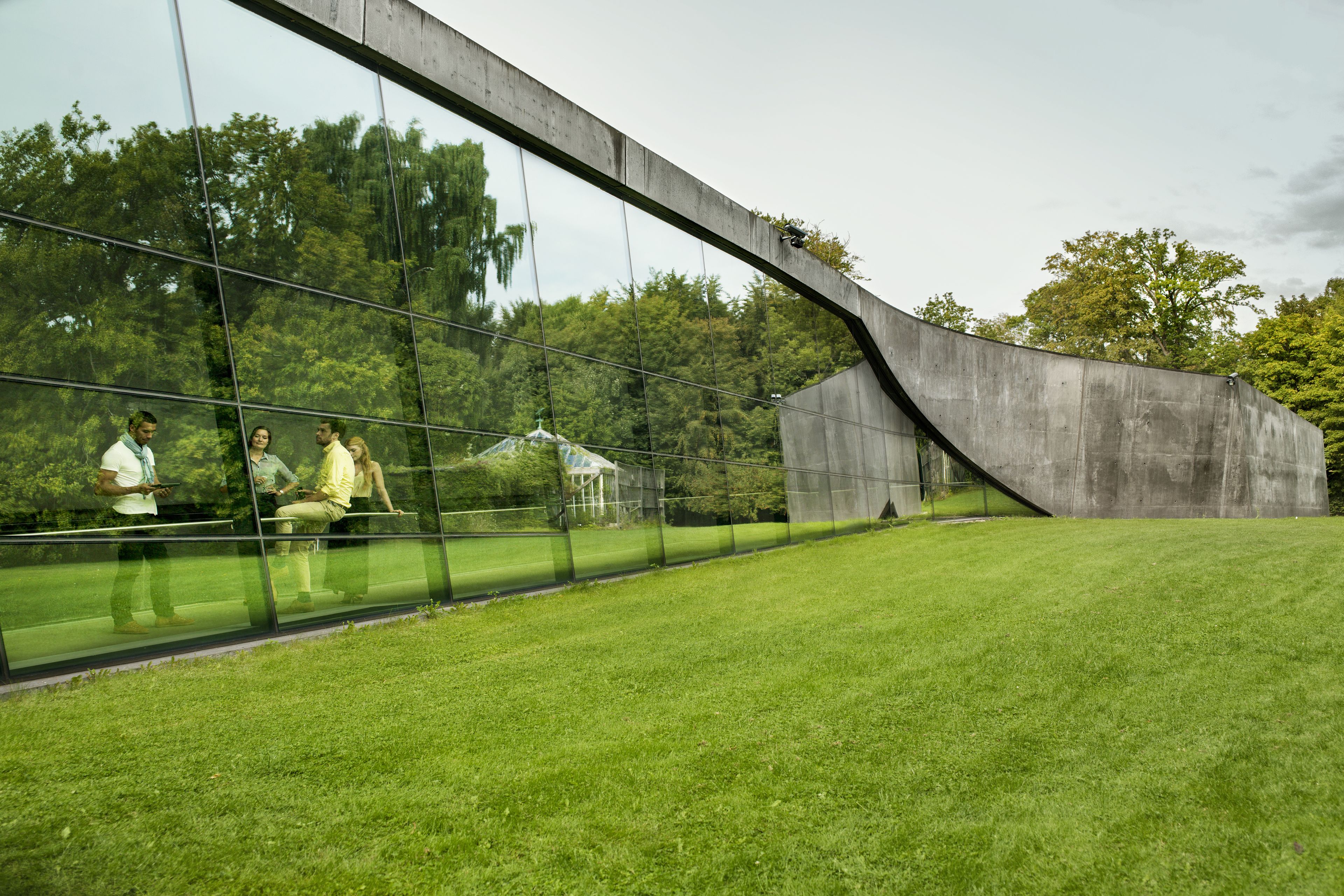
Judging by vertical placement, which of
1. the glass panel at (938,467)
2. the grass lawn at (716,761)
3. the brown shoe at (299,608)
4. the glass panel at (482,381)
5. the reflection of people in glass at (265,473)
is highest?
the glass panel at (482,381)

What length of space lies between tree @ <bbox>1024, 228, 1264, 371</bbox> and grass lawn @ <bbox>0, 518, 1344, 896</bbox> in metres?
39.4

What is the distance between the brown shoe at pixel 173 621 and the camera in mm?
6797

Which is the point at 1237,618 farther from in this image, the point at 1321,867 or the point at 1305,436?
the point at 1305,436

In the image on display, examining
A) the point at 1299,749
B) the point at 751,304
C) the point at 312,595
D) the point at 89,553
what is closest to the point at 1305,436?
the point at 751,304

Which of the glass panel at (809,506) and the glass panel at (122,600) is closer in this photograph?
the glass panel at (122,600)

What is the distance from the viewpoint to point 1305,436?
27203 mm

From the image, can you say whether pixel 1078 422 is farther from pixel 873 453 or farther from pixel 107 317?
pixel 107 317

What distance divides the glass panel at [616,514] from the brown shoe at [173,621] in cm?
504

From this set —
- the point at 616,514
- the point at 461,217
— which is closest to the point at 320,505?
the point at 461,217

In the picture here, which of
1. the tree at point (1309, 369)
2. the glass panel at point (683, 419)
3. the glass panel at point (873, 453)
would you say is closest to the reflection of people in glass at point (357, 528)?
the glass panel at point (683, 419)

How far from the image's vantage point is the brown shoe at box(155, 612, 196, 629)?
680 centimetres

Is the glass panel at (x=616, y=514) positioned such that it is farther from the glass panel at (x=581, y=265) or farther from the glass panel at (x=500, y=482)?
the glass panel at (x=581, y=265)

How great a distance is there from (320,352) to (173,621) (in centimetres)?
295

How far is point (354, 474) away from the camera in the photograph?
27.9 ft
